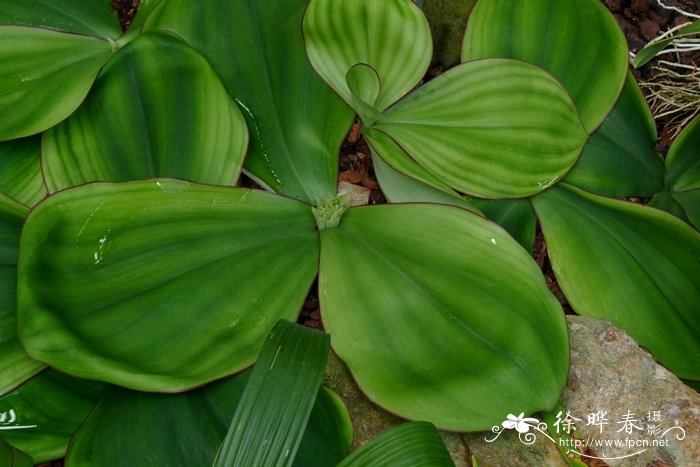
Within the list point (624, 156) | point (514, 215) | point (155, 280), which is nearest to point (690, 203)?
point (624, 156)

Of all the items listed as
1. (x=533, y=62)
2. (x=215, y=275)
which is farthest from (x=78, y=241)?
(x=533, y=62)

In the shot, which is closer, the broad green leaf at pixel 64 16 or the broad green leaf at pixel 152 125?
the broad green leaf at pixel 152 125

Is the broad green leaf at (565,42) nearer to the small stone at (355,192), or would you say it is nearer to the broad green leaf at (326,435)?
the small stone at (355,192)

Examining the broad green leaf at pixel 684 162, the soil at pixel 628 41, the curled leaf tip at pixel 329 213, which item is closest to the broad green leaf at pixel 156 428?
the curled leaf tip at pixel 329 213

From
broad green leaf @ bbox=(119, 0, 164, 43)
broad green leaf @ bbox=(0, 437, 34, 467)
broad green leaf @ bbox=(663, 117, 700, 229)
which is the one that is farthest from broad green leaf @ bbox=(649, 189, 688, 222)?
broad green leaf @ bbox=(0, 437, 34, 467)

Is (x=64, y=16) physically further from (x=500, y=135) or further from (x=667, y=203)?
(x=667, y=203)

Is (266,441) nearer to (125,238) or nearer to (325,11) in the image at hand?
(125,238)
